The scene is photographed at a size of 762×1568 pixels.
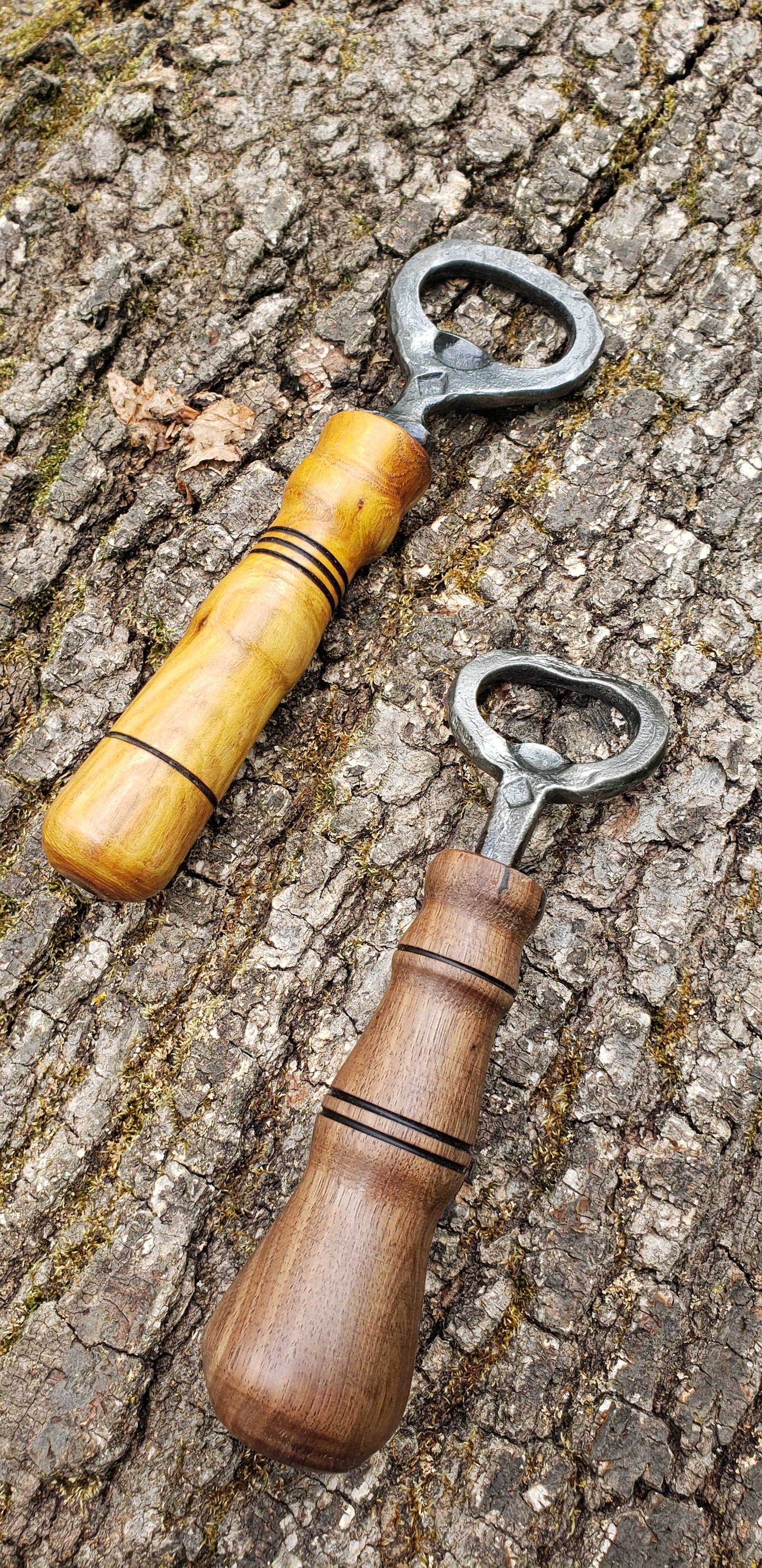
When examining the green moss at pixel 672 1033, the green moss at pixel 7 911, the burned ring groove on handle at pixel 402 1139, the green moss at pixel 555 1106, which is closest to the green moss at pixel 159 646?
the green moss at pixel 7 911

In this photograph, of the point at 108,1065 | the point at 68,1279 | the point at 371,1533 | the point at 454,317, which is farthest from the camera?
the point at 454,317

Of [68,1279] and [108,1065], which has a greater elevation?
[108,1065]

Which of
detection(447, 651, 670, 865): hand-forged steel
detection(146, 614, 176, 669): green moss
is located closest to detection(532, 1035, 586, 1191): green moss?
detection(447, 651, 670, 865): hand-forged steel

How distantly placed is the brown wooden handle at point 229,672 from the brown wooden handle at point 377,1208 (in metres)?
0.52

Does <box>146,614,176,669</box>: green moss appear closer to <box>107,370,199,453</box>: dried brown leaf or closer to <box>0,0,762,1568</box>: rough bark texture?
<box>0,0,762,1568</box>: rough bark texture

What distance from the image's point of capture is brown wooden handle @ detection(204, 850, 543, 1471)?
4.77 ft

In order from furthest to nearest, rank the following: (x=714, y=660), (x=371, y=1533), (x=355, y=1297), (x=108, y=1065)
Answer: (x=714, y=660) < (x=108, y=1065) < (x=371, y=1533) < (x=355, y=1297)

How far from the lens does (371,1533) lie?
5.67 feet

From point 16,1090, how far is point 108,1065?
19cm

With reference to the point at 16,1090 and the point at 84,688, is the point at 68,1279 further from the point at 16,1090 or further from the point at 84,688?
the point at 84,688

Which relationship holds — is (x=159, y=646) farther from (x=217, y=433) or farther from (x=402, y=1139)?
(x=402, y=1139)

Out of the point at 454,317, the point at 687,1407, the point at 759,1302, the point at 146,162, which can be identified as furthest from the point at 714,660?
the point at 146,162

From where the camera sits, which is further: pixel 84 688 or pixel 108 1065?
pixel 84 688

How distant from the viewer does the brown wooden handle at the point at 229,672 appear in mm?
1833
